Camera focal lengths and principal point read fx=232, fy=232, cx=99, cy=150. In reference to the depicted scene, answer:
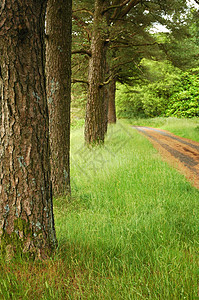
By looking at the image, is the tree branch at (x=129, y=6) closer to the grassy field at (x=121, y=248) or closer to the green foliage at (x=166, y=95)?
the grassy field at (x=121, y=248)

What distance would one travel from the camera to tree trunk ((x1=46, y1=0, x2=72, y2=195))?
4418 millimetres

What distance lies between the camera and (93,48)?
29.2 ft

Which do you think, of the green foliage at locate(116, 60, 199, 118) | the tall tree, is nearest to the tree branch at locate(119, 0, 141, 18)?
the tall tree

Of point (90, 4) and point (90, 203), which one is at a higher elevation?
point (90, 4)

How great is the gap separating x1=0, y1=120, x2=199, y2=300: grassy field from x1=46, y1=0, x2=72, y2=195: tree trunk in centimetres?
60

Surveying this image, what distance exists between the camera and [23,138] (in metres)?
2.32

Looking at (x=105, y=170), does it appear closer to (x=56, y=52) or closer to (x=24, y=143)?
(x=56, y=52)

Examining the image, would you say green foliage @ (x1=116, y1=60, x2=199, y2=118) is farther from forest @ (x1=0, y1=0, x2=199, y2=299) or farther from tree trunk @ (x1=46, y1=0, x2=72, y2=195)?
forest @ (x1=0, y1=0, x2=199, y2=299)

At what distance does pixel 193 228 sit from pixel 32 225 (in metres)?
2.16

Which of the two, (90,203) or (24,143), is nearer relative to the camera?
(24,143)

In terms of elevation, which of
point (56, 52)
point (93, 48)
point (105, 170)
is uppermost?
point (93, 48)

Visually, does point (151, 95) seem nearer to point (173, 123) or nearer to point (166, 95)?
point (166, 95)

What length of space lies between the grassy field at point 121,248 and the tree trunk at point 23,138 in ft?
0.89

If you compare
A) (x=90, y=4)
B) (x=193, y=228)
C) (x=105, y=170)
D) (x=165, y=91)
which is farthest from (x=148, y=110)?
(x=193, y=228)
